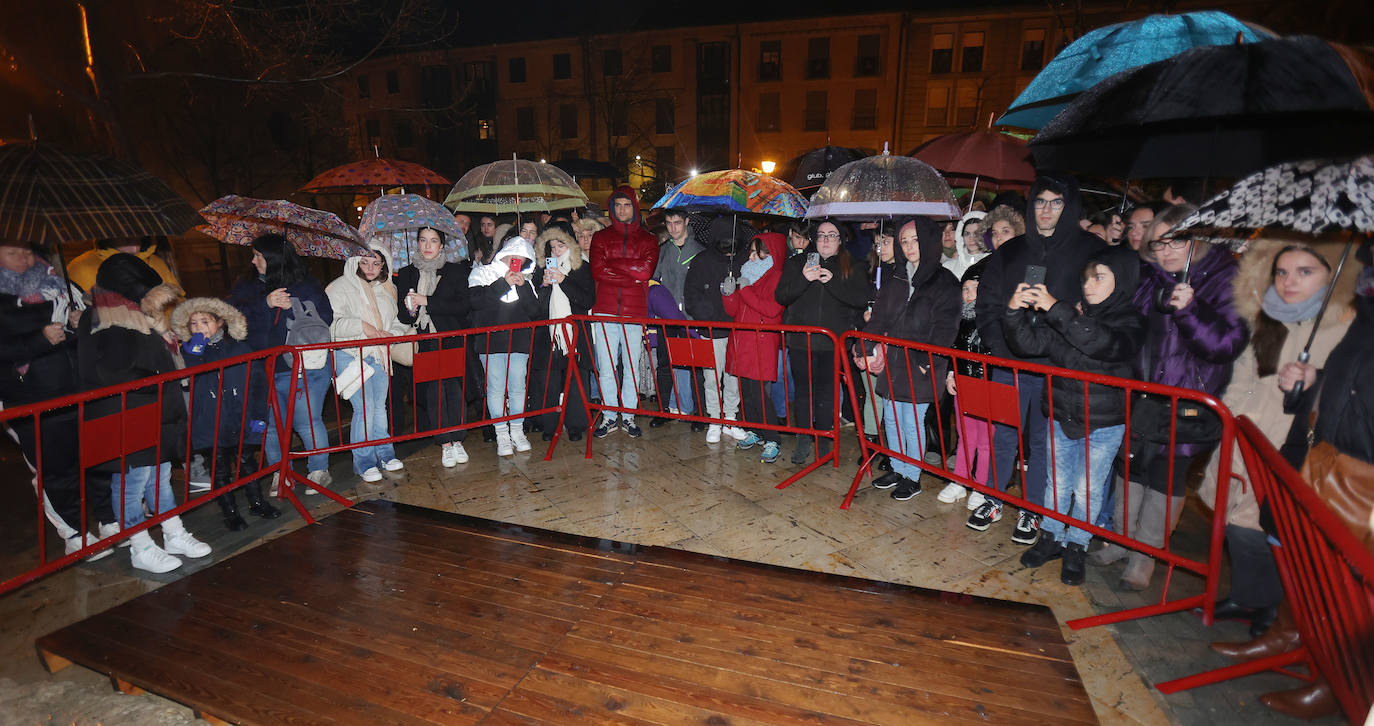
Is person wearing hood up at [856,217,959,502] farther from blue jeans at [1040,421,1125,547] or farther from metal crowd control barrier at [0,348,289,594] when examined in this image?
metal crowd control barrier at [0,348,289,594]

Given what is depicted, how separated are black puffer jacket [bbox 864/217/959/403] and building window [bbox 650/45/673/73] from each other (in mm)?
36615

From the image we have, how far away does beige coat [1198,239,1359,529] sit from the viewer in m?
3.12

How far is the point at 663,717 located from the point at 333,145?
30.5 metres

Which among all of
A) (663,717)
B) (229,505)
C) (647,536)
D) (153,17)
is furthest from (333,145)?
(663,717)

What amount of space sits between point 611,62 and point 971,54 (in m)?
20.6

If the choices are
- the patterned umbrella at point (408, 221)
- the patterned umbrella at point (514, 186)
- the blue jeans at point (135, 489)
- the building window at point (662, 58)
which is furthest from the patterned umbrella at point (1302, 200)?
the building window at point (662, 58)

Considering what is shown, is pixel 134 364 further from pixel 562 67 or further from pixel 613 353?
pixel 562 67

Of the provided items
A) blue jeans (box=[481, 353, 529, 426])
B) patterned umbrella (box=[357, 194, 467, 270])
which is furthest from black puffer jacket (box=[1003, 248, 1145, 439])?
patterned umbrella (box=[357, 194, 467, 270])

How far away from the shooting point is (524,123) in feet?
136

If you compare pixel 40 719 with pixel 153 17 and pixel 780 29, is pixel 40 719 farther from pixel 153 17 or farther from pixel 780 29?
pixel 780 29

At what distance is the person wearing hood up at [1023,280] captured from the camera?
411cm

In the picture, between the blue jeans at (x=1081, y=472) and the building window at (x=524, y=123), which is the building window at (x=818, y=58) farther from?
the blue jeans at (x=1081, y=472)

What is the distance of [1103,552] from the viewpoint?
4398 millimetres

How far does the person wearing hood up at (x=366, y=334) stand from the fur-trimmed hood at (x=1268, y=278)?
600cm
